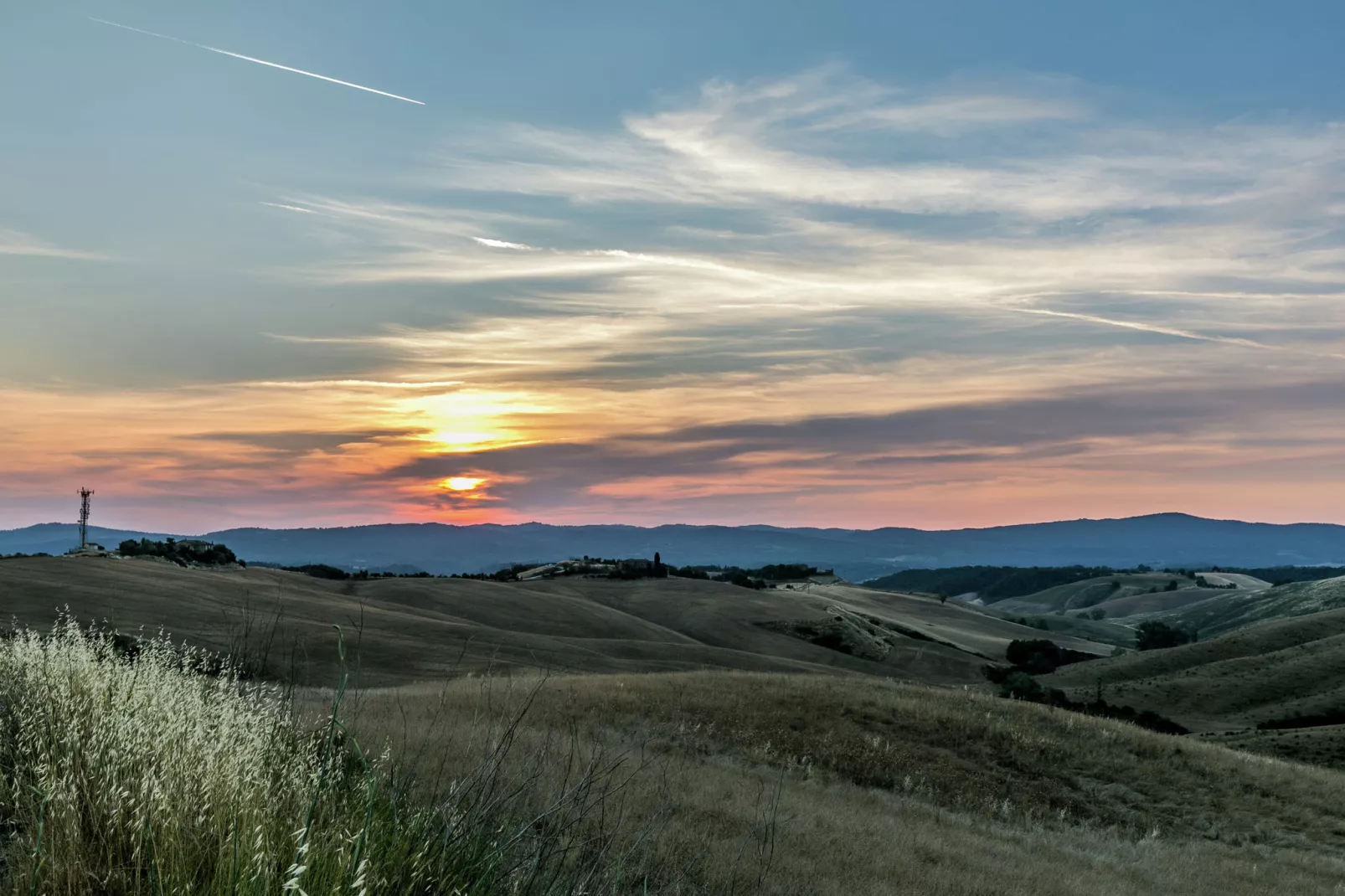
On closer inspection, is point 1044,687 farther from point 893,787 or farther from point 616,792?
point 616,792

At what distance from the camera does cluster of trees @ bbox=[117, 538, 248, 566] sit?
9469 cm

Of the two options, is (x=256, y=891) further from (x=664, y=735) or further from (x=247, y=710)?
(x=664, y=735)

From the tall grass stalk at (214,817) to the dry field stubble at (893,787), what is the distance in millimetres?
2409

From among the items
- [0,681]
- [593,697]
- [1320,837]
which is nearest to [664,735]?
[593,697]

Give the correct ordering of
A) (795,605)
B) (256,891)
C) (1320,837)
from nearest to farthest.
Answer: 1. (256,891)
2. (1320,837)
3. (795,605)

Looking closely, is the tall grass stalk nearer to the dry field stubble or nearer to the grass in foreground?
the grass in foreground

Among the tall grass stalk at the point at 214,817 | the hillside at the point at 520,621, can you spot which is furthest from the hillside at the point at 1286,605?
the tall grass stalk at the point at 214,817

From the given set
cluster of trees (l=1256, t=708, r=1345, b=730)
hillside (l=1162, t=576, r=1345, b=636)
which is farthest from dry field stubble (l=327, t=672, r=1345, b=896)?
hillside (l=1162, t=576, r=1345, b=636)

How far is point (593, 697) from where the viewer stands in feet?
87.9

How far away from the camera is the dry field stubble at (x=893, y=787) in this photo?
1336cm

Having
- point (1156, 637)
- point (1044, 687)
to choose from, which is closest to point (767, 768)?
point (1044, 687)

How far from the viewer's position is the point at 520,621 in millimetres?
81688

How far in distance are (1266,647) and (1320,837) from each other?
281 feet

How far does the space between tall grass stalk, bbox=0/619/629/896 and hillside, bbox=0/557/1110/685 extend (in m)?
1.43
